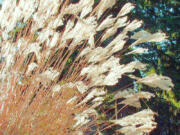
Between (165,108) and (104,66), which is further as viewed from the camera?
(165,108)

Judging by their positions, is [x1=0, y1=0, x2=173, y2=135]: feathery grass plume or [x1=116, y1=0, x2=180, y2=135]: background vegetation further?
[x1=116, y1=0, x2=180, y2=135]: background vegetation

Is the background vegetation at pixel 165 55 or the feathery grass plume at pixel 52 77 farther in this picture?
the background vegetation at pixel 165 55

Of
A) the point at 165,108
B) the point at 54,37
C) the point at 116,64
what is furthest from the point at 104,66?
the point at 165,108

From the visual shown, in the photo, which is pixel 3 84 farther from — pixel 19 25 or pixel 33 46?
pixel 19 25

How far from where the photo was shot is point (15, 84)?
147 cm

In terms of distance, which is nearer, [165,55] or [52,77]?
[52,77]

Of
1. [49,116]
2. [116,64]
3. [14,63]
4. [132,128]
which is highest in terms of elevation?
[14,63]

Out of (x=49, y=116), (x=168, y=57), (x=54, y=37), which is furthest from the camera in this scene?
(x=168, y=57)

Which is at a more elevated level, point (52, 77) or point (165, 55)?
point (165, 55)

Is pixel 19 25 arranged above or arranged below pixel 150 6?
below

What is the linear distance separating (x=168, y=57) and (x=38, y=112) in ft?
9.29

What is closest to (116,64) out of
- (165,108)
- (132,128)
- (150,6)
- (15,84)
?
(132,128)

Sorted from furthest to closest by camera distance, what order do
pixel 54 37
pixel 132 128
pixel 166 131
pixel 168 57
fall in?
1. pixel 168 57
2. pixel 166 131
3. pixel 54 37
4. pixel 132 128

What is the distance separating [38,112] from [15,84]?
216 millimetres
